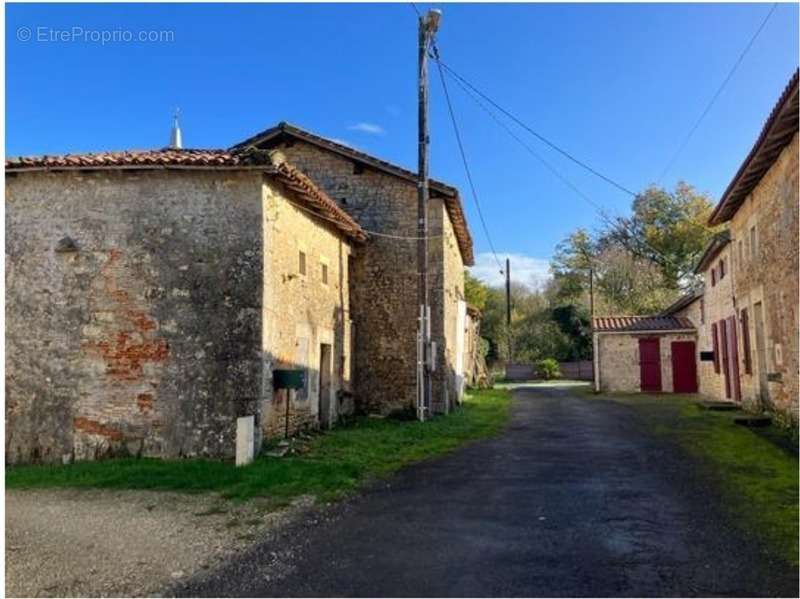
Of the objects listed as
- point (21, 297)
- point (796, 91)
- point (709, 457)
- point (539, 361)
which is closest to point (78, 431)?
point (21, 297)

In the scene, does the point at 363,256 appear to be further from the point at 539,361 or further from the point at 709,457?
the point at 539,361

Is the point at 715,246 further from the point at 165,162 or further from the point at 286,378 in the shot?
the point at 165,162

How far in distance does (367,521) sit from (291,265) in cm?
598

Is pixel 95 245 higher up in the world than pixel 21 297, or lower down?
higher up

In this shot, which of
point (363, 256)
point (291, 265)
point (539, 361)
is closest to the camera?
point (291, 265)

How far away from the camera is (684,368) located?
22922mm

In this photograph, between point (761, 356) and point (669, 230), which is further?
point (669, 230)

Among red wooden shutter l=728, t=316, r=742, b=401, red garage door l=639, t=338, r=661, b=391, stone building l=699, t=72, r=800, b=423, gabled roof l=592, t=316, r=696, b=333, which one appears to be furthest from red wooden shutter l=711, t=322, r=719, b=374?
red garage door l=639, t=338, r=661, b=391

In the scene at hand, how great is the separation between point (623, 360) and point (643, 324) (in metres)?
1.52

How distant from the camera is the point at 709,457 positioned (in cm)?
891

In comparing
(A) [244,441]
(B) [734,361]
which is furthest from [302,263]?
(B) [734,361]

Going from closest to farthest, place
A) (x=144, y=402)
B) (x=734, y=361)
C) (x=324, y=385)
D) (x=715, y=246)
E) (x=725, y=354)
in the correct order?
(x=144, y=402) < (x=324, y=385) < (x=734, y=361) < (x=715, y=246) < (x=725, y=354)

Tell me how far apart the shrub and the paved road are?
2765 centimetres

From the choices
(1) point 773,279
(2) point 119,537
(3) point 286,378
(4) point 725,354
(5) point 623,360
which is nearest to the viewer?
(2) point 119,537
